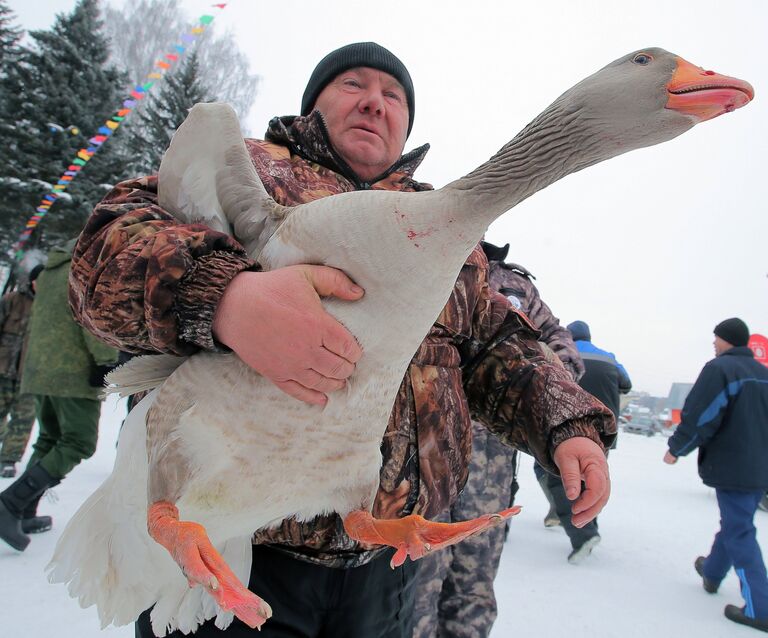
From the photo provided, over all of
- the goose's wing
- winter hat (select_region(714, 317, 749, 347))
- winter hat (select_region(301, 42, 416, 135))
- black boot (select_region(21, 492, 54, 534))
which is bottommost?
black boot (select_region(21, 492, 54, 534))

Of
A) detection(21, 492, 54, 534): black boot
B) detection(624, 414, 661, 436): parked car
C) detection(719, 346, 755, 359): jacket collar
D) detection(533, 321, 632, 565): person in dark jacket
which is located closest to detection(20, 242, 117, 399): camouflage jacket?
detection(21, 492, 54, 534): black boot

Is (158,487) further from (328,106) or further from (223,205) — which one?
(328,106)

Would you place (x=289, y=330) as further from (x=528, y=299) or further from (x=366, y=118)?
(x=528, y=299)

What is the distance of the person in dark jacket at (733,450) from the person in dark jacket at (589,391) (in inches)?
33.6

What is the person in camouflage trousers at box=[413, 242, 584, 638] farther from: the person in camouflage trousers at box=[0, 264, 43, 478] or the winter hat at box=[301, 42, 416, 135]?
the person in camouflage trousers at box=[0, 264, 43, 478]

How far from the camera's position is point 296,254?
131 centimetres

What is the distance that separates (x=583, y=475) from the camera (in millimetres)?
1471

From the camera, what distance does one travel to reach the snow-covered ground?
10.3 feet

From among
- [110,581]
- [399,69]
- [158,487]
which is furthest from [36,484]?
[399,69]

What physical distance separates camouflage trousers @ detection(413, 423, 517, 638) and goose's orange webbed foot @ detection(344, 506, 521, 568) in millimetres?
1469

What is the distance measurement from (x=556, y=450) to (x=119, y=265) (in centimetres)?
134

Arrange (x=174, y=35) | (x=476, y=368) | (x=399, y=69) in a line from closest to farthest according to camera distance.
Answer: (x=476, y=368)
(x=399, y=69)
(x=174, y=35)

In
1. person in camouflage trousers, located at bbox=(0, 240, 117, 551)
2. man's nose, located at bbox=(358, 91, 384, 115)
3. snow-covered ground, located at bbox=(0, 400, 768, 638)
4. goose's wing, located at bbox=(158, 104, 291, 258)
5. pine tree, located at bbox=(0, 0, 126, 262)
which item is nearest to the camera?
goose's wing, located at bbox=(158, 104, 291, 258)

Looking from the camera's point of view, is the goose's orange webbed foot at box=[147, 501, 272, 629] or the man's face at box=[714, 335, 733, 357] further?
the man's face at box=[714, 335, 733, 357]
